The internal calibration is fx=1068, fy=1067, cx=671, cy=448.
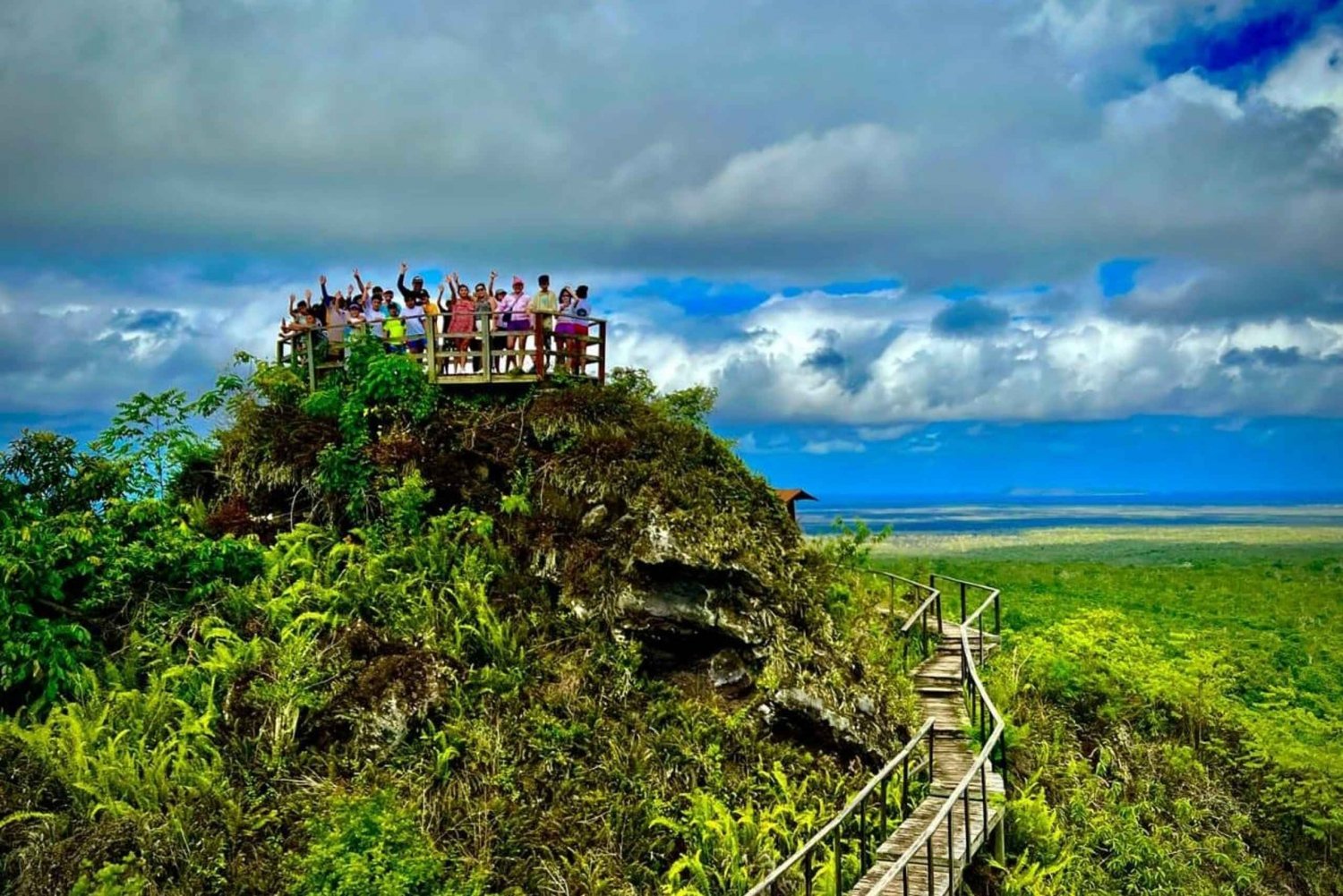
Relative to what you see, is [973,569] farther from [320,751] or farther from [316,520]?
[320,751]

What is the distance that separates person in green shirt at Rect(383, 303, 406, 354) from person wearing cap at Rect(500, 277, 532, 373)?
2176mm

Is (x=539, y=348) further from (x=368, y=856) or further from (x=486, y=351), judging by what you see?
(x=368, y=856)

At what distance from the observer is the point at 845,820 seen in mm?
15375

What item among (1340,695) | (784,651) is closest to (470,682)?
(784,651)

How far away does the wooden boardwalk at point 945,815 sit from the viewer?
14.6m

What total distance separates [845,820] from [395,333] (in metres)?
13.5

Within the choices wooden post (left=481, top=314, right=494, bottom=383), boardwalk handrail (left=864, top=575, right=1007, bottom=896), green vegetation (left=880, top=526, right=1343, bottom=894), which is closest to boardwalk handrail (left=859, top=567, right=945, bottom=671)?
boardwalk handrail (left=864, top=575, right=1007, bottom=896)

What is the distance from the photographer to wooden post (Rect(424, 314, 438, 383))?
71.1 ft

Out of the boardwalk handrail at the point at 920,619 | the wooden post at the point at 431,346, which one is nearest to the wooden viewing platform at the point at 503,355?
the wooden post at the point at 431,346

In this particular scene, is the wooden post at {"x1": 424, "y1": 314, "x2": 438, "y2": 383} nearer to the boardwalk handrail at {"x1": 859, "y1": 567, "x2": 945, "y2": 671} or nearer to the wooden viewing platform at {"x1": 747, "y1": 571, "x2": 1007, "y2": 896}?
the boardwalk handrail at {"x1": 859, "y1": 567, "x2": 945, "y2": 671}

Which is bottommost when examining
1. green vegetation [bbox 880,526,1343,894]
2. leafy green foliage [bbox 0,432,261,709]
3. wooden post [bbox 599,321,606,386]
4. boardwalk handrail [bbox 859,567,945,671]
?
green vegetation [bbox 880,526,1343,894]

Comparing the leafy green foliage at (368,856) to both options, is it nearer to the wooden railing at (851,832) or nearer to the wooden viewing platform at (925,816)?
the wooden railing at (851,832)

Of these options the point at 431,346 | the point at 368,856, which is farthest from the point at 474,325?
the point at 368,856

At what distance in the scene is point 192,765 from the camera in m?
14.9
